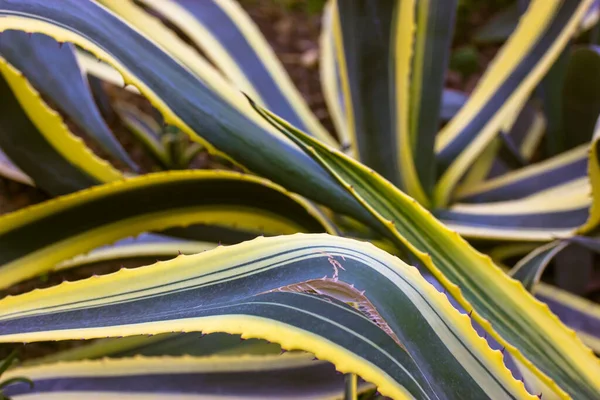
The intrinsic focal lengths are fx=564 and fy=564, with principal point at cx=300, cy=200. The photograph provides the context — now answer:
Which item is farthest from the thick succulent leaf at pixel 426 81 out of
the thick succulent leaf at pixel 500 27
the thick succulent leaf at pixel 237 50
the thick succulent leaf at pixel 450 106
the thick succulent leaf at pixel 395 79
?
the thick succulent leaf at pixel 500 27

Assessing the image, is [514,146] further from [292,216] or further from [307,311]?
[307,311]

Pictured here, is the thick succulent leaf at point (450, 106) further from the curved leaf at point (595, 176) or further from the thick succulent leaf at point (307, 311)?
the thick succulent leaf at point (307, 311)

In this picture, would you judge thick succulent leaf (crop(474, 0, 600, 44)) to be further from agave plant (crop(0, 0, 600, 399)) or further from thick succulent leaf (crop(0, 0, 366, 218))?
thick succulent leaf (crop(0, 0, 366, 218))

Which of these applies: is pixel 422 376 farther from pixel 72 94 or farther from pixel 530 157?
pixel 530 157

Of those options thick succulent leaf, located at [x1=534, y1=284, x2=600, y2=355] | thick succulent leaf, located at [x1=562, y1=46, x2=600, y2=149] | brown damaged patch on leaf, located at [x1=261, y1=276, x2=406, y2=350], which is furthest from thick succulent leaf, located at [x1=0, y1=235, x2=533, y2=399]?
thick succulent leaf, located at [x1=562, y1=46, x2=600, y2=149]

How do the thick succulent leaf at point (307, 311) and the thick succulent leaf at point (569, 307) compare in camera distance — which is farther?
the thick succulent leaf at point (569, 307)

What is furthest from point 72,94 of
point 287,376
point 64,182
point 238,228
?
point 287,376
